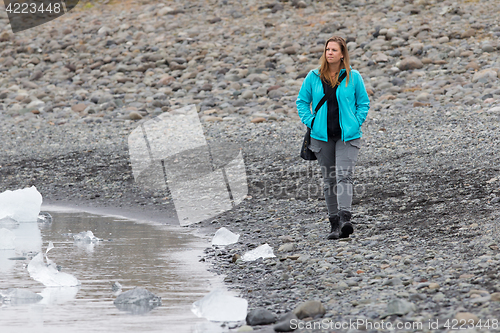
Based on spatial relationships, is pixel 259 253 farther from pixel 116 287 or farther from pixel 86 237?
pixel 86 237

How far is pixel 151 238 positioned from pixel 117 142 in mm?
7204

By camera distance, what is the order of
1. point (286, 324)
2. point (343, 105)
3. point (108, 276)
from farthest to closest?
1. point (343, 105)
2. point (108, 276)
3. point (286, 324)

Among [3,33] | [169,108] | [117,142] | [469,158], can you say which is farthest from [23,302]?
[3,33]

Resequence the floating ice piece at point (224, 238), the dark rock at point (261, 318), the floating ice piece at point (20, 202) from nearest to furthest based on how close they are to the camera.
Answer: the dark rock at point (261, 318)
the floating ice piece at point (224, 238)
the floating ice piece at point (20, 202)

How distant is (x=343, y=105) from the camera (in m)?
5.89

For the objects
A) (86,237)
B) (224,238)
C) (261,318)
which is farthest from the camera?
(86,237)

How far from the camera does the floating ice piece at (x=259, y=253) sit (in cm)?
627

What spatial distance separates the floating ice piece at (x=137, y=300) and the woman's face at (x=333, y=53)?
8.41 feet

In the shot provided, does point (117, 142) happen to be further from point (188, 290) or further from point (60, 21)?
point (60, 21)

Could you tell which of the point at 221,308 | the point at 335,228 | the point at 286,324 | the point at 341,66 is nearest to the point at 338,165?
the point at 335,228

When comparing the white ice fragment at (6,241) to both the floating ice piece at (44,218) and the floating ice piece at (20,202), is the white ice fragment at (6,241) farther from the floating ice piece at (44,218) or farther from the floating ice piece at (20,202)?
the floating ice piece at (44,218)

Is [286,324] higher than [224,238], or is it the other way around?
[224,238]

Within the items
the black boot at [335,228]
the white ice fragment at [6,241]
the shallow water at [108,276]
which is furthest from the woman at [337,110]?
the white ice fragment at [6,241]

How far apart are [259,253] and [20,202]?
3.91 metres
